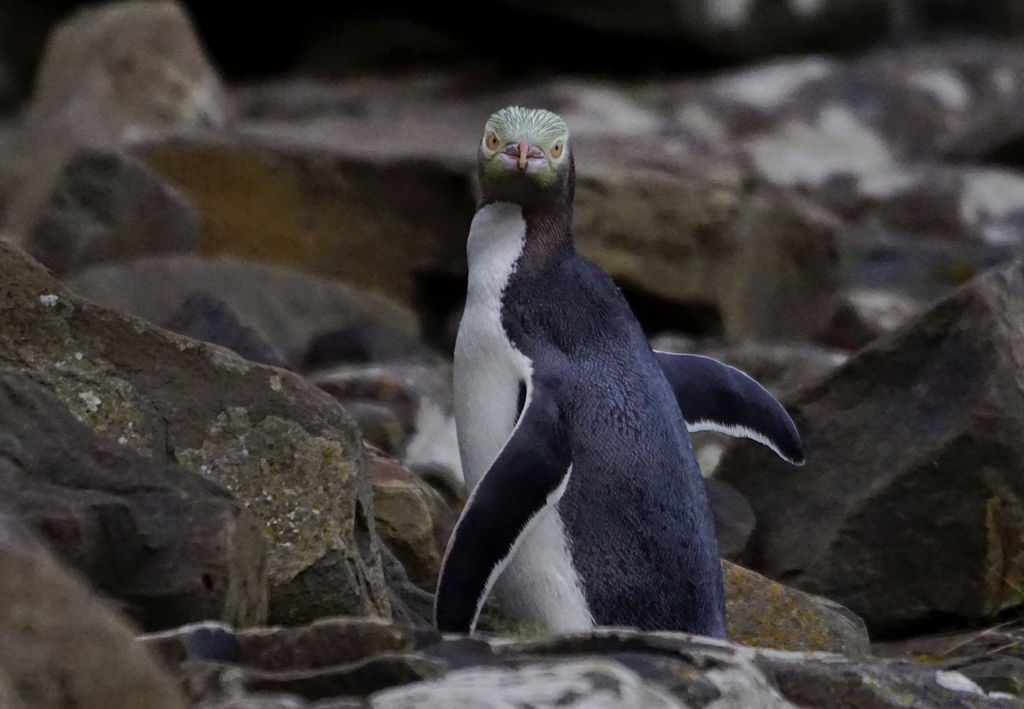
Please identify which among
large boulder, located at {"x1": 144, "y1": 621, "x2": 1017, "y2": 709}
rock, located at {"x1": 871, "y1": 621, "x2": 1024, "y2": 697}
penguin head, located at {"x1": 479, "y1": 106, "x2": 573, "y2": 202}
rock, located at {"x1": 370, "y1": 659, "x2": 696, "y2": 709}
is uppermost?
penguin head, located at {"x1": 479, "y1": 106, "x2": 573, "y2": 202}

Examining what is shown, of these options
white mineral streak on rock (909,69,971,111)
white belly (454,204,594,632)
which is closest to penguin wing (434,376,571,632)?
white belly (454,204,594,632)

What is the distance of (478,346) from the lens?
5344 millimetres

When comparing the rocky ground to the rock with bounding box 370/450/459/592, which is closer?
the rocky ground

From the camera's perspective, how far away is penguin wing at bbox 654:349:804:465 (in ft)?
19.1

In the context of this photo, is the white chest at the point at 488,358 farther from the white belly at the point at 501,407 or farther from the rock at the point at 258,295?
the rock at the point at 258,295

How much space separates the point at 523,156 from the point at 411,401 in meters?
2.84

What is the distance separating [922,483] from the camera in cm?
614

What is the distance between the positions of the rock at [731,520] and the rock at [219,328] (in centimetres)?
157

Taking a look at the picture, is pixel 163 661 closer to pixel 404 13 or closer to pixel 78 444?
pixel 78 444

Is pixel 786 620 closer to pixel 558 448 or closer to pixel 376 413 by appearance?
pixel 558 448

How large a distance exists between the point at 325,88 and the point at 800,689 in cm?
1544

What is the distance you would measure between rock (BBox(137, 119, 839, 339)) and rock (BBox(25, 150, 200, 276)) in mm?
1312

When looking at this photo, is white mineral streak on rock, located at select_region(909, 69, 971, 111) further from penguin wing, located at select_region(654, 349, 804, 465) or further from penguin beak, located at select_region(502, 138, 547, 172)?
penguin beak, located at select_region(502, 138, 547, 172)

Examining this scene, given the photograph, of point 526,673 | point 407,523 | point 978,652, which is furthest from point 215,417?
point 978,652
